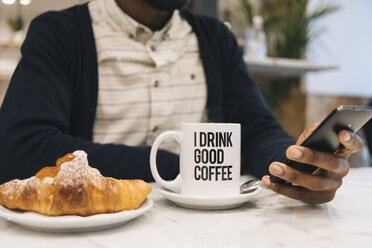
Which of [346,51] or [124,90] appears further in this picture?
[346,51]

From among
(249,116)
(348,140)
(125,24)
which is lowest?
(249,116)

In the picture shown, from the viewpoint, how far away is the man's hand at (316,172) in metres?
0.52

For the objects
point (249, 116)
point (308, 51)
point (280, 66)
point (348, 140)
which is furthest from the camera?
point (308, 51)

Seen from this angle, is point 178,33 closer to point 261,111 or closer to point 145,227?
point 261,111

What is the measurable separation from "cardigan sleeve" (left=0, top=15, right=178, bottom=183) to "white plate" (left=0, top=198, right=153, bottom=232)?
41cm

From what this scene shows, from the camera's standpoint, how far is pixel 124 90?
116 centimetres

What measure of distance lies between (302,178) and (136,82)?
739 mm

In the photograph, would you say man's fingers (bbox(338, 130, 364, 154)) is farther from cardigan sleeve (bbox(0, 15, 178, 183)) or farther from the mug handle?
cardigan sleeve (bbox(0, 15, 178, 183))

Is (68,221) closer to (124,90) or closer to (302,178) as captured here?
(302,178)

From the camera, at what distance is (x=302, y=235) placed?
435 millimetres

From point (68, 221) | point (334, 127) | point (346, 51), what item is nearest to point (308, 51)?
point (346, 51)

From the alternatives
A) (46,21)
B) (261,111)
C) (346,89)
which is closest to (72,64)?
(46,21)

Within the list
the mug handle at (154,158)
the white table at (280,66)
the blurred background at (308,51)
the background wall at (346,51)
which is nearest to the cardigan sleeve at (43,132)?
the mug handle at (154,158)

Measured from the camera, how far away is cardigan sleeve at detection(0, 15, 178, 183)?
846mm
